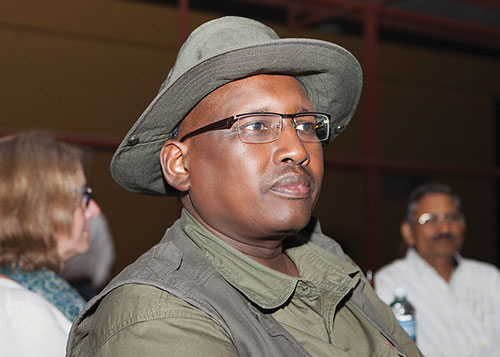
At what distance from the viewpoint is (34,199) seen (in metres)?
2.32

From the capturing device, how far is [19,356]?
1.85m

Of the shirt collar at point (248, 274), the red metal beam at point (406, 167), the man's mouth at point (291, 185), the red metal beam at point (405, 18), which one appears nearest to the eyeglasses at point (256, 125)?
the man's mouth at point (291, 185)

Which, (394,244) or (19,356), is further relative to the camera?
(394,244)

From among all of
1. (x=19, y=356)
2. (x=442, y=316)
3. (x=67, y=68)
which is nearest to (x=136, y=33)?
(x=67, y=68)

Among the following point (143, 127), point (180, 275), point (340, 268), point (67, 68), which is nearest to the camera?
point (180, 275)

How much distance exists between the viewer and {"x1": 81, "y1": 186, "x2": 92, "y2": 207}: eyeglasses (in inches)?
97.2

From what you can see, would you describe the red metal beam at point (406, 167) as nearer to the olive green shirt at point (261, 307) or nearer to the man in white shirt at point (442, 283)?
the man in white shirt at point (442, 283)

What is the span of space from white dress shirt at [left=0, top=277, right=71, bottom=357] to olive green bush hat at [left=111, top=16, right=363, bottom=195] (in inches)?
19.9

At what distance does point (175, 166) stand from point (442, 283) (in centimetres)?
235

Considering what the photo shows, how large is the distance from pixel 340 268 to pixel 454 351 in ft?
5.86

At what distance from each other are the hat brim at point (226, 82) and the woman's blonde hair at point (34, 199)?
663 mm

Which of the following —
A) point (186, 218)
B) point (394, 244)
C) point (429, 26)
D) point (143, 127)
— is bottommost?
point (394, 244)

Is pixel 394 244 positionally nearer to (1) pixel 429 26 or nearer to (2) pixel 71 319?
(1) pixel 429 26

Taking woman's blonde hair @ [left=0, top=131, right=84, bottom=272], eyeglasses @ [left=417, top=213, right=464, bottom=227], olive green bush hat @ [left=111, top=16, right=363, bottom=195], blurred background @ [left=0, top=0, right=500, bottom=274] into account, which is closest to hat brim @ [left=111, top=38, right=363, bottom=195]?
olive green bush hat @ [left=111, top=16, right=363, bottom=195]
